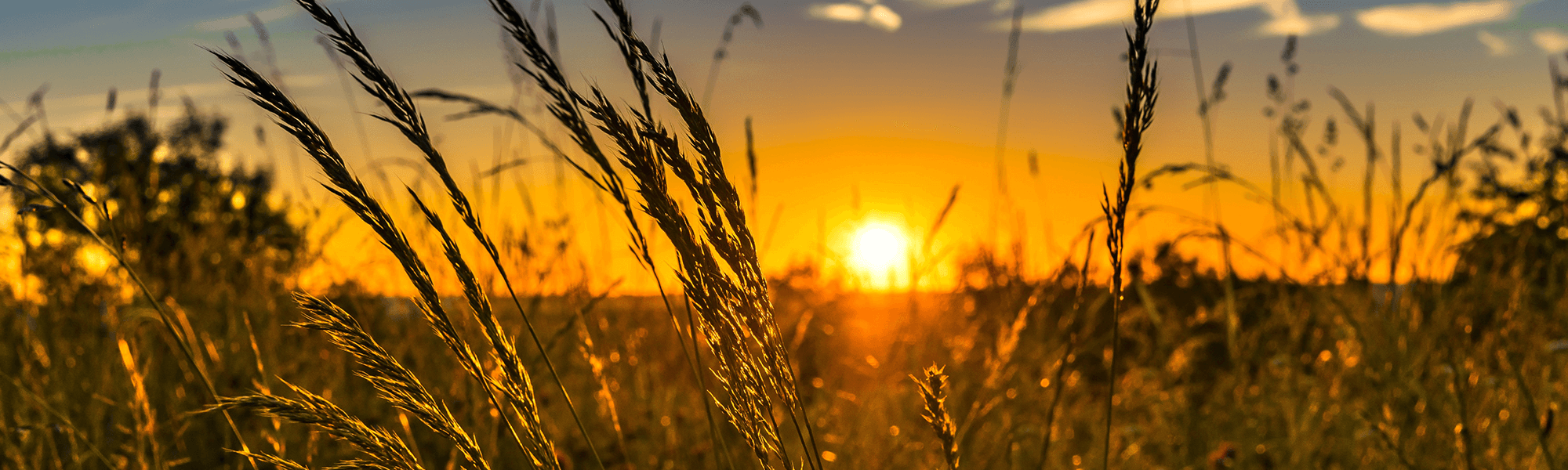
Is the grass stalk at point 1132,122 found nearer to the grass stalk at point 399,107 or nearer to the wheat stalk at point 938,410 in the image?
the wheat stalk at point 938,410

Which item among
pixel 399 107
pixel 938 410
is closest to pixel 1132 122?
pixel 938 410

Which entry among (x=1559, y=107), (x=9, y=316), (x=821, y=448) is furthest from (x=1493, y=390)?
(x=9, y=316)

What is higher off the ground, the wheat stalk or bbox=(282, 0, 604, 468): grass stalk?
bbox=(282, 0, 604, 468): grass stalk

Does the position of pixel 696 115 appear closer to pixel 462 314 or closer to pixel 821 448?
pixel 462 314

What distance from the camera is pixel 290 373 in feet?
9.90

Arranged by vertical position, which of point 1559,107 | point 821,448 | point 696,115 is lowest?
point 821,448

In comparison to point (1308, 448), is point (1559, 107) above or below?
above

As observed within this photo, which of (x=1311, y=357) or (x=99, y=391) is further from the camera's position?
(x=1311, y=357)

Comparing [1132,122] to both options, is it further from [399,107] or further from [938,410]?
[399,107]

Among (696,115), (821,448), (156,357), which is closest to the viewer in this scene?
(696,115)

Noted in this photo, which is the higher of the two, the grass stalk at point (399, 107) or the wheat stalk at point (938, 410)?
the grass stalk at point (399, 107)

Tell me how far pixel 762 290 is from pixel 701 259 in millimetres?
70

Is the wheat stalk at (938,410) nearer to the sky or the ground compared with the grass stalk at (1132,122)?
nearer to the ground

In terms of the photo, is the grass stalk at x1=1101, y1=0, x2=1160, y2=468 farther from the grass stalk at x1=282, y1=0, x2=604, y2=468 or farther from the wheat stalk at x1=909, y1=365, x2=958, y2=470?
the grass stalk at x1=282, y1=0, x2=604, y2=468
